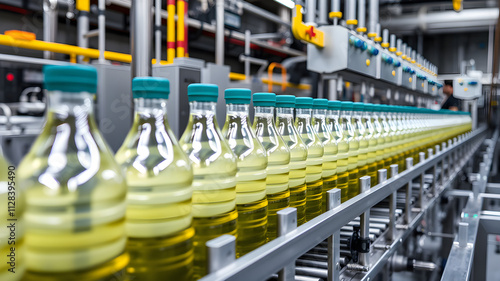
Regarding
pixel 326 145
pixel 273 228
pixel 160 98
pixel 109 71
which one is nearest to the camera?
pixel 160 98

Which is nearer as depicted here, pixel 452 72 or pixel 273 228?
pixel 273 228

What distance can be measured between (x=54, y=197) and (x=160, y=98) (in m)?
0.18

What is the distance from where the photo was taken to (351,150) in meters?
1.13

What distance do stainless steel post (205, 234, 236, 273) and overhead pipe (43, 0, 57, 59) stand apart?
318cm

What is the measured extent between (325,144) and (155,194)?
0.57 m

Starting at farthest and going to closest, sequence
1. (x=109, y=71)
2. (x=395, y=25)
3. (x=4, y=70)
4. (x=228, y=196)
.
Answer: (x=395, y=25), (x=4, y=70), (x=109, y=71), (x=228, y=196)

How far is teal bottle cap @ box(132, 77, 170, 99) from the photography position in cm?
49

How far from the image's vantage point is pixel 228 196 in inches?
24.0

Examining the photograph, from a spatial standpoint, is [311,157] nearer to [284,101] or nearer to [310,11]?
[284,101]

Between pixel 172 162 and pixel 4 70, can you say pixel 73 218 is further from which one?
pixel 4 70

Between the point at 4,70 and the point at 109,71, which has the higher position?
the point at 4,70

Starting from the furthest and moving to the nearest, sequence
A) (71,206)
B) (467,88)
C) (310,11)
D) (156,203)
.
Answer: (467,88) → (310,11) → (156,203) → (71,206)

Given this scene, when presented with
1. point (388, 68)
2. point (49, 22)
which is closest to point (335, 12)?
point (388, 68)

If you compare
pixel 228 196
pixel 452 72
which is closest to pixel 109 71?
pixel 228 196
